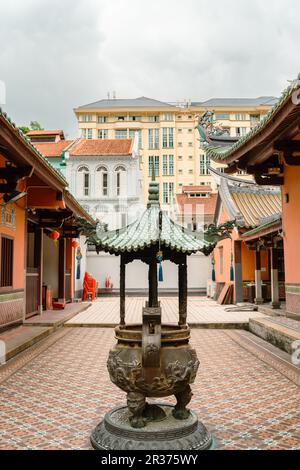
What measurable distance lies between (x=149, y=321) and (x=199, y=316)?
9.70 metres

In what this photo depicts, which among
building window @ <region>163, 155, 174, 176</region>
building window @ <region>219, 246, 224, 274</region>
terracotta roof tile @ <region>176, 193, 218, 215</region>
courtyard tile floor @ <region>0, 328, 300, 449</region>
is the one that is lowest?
courtyard tile floor @ <region>0, 328, 300, 449</region>

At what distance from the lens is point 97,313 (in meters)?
15.1

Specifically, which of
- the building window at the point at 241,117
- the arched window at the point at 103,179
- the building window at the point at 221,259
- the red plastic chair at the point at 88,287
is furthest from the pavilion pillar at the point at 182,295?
the building window at the point at 241,117

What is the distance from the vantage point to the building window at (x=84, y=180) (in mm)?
30562

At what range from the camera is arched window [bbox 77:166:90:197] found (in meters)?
30.5

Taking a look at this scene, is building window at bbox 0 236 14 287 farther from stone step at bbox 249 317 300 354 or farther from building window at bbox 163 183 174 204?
building window at bbox 163 183 174 204

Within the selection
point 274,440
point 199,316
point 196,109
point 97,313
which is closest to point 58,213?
point 97,313

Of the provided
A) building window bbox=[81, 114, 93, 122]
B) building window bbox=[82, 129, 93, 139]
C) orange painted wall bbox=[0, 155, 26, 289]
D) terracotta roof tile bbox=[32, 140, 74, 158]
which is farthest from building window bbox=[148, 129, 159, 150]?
orange painted wall bbox=[0, 155, 26, 289]

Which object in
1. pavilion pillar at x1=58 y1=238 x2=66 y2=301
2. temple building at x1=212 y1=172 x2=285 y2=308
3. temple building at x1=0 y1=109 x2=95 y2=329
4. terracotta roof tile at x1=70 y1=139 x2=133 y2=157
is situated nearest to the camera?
temple building at x1=0 y1=109 x2=95 y2=329

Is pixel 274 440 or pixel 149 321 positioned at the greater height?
pixel 149 321

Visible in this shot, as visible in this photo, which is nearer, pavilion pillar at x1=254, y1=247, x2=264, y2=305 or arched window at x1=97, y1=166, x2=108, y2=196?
pavilion pillar at x1=254, y1=247, x2=264, y2=305

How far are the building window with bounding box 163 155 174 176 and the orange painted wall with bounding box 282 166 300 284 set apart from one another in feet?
141

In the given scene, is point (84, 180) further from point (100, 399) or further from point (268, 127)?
point (100, 399)
